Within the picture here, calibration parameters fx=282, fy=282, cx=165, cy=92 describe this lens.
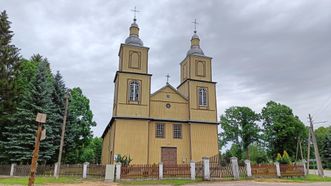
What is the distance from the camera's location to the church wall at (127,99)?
23641 millimetres

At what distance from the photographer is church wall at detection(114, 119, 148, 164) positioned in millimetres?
22594

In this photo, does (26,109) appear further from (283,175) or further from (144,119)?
(283,175)

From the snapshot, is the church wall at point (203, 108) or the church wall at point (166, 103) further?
the church wall at point (203, 108)

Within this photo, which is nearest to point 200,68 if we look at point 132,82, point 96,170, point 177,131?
point 177,131

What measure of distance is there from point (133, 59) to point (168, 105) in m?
5.22

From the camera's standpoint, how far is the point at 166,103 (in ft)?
83.7

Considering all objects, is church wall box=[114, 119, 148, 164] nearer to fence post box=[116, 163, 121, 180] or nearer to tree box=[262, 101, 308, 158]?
fence post box=[116, 163, 121, 180]

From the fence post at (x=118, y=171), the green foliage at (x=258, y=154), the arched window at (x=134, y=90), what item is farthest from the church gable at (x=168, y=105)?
the green foliage at (x=258, y=154)

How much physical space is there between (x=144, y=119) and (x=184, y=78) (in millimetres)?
6985

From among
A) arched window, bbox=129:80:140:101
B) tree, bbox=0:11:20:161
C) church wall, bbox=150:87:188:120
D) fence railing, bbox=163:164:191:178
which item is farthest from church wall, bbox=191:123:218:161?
tree, bbox=0:11:20:161

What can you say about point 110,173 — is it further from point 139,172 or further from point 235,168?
point 235,168

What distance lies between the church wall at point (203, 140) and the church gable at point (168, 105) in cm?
158

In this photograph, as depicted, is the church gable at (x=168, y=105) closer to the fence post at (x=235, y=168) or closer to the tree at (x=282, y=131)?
the fence post at (x=235, y=168)

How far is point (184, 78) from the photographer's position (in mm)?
28391
